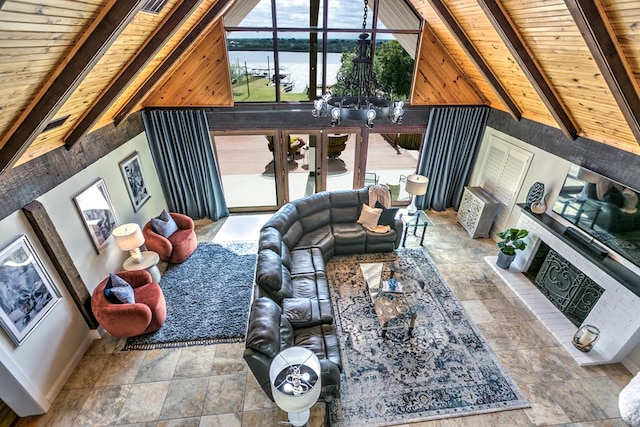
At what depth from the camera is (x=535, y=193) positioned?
15.0 ft

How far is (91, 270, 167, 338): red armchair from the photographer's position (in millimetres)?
3340

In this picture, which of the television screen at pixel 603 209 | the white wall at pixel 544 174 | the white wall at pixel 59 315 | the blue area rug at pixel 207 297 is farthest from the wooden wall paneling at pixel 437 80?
the white wall at pixel 59 315

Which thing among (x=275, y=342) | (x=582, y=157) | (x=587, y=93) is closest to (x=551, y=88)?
(x=587, y=93)

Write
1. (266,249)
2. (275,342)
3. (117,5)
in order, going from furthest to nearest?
1. (266,249)
2. (275,342)
3. (117,5)

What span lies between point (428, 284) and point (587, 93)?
2864 mm

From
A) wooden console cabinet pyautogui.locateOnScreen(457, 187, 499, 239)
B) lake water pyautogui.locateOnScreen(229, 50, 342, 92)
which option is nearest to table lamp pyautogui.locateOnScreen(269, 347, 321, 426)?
wooden console cabinet pyautogui.locateOnScreen(457, 187, 499, 239)

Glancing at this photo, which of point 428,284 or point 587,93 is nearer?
point 587,93

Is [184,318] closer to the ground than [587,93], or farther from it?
closer to the ground

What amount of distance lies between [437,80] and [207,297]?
16.7ft

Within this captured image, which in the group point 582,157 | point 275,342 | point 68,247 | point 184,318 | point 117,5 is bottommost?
point 184,318

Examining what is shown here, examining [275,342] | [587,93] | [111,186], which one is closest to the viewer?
[275,342]

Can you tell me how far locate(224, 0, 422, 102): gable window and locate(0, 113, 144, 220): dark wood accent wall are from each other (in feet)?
6.76

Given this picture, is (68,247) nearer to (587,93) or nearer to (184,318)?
(184,318)

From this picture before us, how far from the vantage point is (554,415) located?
2.92 meters
